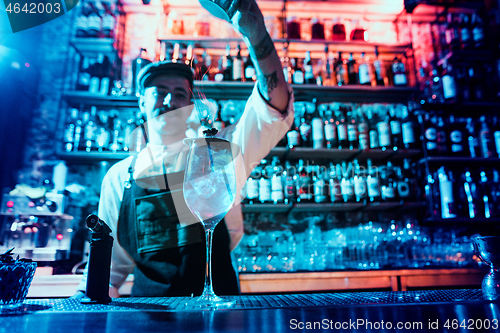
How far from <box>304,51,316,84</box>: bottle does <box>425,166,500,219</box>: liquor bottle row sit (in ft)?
3.80

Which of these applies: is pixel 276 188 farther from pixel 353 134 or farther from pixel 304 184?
pixel 353 134

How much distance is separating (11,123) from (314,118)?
245 cm

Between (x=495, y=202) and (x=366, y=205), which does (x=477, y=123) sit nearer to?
(x=495, y=202)

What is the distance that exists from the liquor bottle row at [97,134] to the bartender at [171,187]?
1.00 meters

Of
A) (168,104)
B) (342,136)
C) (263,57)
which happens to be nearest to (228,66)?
(342,136)

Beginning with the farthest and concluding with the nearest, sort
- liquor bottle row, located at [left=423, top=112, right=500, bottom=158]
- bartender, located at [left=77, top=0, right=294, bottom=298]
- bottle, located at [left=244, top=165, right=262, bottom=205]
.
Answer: liquor bottle row, located at [left=423, top=112, right=500, bottom=158], bottle, located at [left=244, top=165, right=262, bottom=205], bartender, located at [left=77, top=0, right=294, bottom=298]

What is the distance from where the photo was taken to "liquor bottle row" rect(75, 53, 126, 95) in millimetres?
2475

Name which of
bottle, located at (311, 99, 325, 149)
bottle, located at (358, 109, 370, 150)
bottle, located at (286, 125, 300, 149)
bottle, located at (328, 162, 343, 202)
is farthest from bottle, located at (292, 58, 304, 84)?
bottle, located at (328, 162, 343, 202)

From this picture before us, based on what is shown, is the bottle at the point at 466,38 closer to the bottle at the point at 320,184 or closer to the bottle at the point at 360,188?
the bottle at the point at 360,188

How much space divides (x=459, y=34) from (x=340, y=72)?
1143mm

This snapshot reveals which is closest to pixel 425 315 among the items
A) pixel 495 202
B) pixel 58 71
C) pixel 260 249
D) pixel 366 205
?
pixel 260 249

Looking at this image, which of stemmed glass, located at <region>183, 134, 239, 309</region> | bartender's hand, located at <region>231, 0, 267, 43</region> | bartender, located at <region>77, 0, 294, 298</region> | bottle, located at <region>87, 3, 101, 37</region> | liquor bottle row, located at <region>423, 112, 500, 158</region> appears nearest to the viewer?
stemmed glass, located at <region>183, 134, 239, 309</region>

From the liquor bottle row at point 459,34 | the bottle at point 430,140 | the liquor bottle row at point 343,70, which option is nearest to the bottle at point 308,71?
the liquor bottle row at point 343,70

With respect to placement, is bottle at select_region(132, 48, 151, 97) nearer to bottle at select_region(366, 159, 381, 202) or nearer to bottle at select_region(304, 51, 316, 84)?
bottle at select_region(304, 51, 316, 84)
